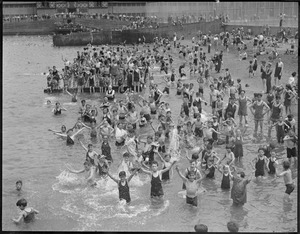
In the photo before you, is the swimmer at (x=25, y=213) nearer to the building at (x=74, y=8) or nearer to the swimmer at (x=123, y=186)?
the swimmer at (x=123, y=186)

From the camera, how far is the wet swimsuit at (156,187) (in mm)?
11164

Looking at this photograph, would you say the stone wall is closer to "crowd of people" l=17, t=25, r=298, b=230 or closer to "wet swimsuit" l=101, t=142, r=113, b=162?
"crowd of people" l=17, t=25, r=298, b=230

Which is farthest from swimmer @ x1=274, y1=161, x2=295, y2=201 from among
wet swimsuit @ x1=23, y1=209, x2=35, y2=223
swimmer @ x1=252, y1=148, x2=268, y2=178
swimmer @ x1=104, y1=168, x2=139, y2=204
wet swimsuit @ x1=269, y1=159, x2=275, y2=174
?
wet swimsuit @ x1=23, y1=209, x2=35, y2=223

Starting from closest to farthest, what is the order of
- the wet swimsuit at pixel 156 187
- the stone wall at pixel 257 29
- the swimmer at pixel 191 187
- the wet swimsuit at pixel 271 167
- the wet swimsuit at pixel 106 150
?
the swimmer at pixel 191 187 < the wet swimsuit at pixel 156 187 < the wet swimsuit at pixel 271 167 < the wet swimsuit at pixel 106 150 < the stone wall at pixel 257 29

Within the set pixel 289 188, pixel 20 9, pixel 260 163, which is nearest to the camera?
pixel 289 188

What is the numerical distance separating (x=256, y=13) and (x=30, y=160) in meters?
41.1

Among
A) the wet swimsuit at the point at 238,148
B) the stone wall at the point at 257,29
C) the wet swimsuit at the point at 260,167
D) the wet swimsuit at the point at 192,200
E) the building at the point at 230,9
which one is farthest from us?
the building at the point at 230,9

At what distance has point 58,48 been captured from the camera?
50.2m

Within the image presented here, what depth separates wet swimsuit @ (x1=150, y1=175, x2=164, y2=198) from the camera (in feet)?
36.6

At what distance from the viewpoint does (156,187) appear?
1122cm

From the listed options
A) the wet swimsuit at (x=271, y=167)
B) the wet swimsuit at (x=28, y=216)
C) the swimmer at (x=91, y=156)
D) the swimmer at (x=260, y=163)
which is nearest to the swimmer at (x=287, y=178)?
the swimmer at (x=260, y=163)

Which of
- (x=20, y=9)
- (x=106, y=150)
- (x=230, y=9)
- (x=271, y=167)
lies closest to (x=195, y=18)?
(x=230, y=9)

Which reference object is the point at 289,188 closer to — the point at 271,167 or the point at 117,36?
the point at 271,167

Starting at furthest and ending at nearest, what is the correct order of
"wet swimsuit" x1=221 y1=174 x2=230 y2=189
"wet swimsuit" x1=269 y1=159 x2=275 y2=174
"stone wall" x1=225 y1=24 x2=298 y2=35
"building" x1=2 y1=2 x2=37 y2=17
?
"building" x1=2 y1=2 x2=37 y2=17
"stone wall" x1=225 y1=24 x2=298 y2=35
"wet swimsuit" x1=269 y1=159 x2=275 y2=174
"wet swimsuit" x1=221 y1=174 x2=230 y2=189
